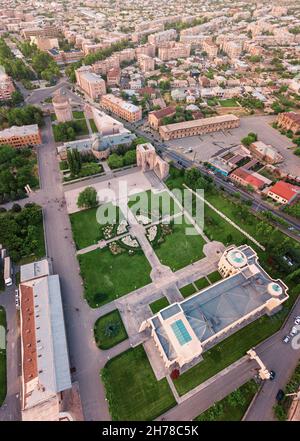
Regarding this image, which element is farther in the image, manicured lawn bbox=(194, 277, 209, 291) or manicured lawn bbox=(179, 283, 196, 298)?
manicured lawn bbox=(194, 277, 209, 291)

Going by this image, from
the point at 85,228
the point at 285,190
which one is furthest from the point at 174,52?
the point at 85,228

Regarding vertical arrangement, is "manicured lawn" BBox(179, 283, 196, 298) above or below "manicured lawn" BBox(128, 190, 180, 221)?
below

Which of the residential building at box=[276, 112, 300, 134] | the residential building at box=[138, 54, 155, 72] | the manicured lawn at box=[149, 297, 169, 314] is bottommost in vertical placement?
the manicured lawn at box=[149, 297, 169, 314]

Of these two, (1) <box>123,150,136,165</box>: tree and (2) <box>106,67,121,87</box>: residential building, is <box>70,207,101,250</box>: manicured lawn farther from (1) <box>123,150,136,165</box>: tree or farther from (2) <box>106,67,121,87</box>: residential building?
(2) <box>106,67,121,87</box>: residential building

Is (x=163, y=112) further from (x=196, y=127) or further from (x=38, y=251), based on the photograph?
(x=38, y=251)

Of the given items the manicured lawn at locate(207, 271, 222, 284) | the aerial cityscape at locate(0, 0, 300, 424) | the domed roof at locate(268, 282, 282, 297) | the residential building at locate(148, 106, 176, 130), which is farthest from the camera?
the residential building at locate(148, 106, 176, 130)

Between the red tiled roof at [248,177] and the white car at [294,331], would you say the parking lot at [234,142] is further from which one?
the white car at [294,331]

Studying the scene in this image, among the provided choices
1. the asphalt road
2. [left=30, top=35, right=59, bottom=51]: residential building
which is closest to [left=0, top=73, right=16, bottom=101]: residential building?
the asphalt road
